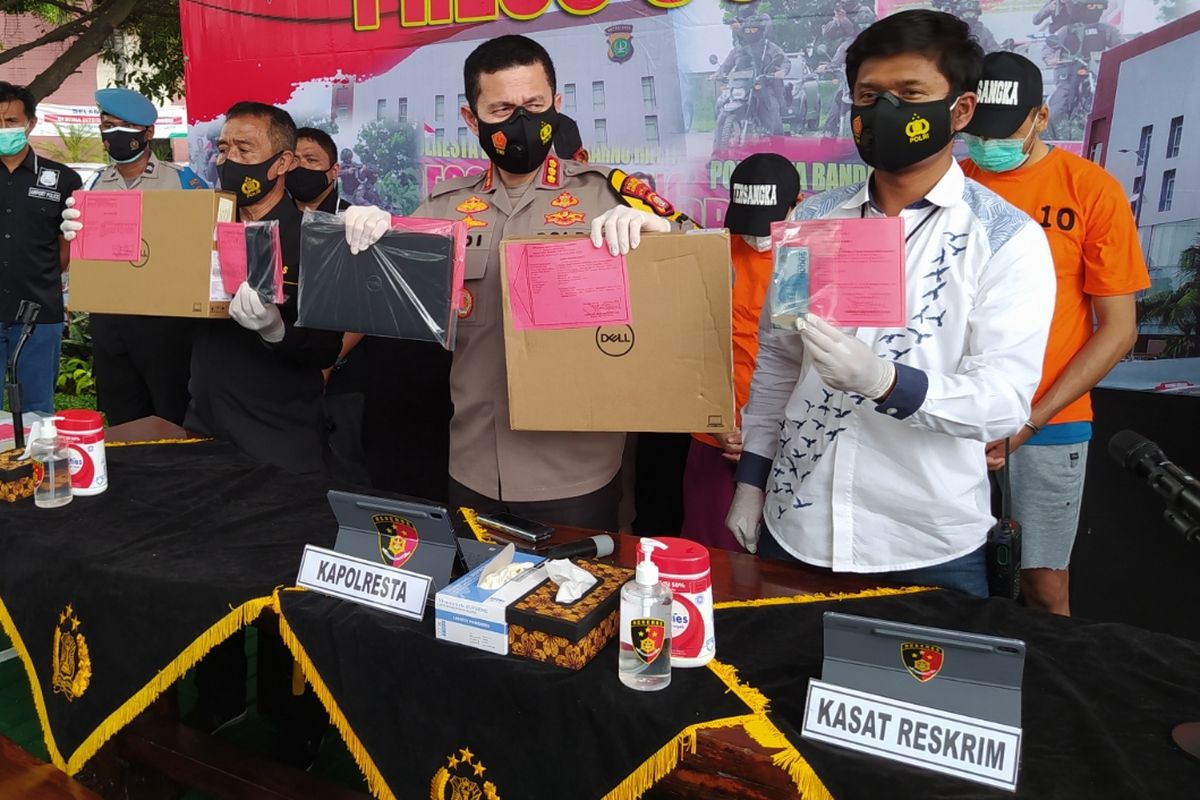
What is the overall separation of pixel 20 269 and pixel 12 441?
2186 millimetres

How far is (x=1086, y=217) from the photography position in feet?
7.37

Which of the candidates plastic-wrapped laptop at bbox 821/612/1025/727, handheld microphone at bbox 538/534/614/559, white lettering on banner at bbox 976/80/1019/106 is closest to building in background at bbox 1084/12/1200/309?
white lettering on banner at bbox 976/80/1019/106

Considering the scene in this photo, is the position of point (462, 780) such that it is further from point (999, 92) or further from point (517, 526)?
point (999, 92)

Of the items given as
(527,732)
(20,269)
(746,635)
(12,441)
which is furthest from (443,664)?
(20,269)

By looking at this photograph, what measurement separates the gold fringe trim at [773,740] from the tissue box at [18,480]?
1.56 meters

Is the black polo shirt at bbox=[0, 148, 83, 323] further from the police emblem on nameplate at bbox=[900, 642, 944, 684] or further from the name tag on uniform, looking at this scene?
the police emblem on nameplate at bbox=[900, 642, 944, 684]

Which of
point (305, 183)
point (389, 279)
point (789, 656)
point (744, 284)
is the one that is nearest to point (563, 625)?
point (789, 656)

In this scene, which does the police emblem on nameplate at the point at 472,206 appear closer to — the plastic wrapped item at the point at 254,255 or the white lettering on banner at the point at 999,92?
the plastic wrapped item at the point at 254,255

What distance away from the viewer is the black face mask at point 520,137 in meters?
1.93

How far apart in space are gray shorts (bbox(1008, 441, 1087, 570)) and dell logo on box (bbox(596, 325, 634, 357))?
127cm

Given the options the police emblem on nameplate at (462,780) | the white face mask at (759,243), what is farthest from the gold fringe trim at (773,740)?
the white face mask at (759,243)

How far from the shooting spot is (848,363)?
53.0 inches

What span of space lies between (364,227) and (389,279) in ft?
0.39

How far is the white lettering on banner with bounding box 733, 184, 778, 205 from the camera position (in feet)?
8.30
